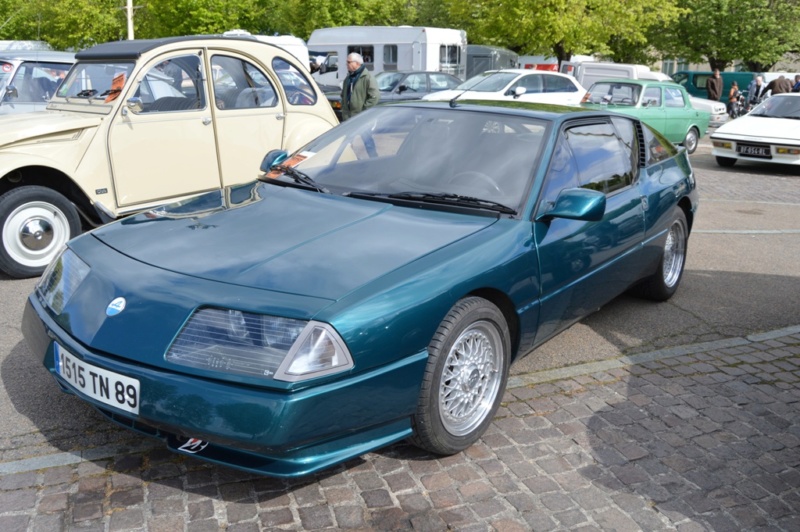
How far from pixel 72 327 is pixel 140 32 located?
4341 cm

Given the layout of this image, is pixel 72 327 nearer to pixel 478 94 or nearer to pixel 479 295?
pixel 479 295

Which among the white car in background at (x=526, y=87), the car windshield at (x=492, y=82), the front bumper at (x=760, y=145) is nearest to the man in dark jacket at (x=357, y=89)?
the front bumper at (x=760, y=145)

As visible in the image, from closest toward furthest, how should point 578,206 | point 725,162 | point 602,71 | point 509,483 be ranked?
point 509,483, point 578,206, point 725,162, point 602,71

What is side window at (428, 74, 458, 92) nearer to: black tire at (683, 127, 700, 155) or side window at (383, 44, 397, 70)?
black tire at (683, 127, 700, 155)

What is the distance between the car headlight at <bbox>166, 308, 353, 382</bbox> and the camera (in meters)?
2.92

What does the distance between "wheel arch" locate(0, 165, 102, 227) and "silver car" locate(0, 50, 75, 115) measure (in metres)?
3.61

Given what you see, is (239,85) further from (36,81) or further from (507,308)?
(507,308)

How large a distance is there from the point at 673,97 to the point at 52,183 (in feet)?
46.4

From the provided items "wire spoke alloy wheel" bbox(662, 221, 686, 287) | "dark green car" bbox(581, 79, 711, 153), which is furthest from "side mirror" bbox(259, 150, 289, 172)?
"dark green car" bbox(581, 79, 711, 153)

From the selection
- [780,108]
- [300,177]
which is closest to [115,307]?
[300,177]

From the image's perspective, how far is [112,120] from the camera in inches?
259

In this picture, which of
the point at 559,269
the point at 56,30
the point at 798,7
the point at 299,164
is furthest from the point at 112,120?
the point at 798,7

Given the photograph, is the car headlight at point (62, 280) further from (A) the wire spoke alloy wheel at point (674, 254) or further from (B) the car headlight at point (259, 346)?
(A) the wire spoke alloy wheel at point (674, 254)

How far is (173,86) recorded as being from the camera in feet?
23.1
